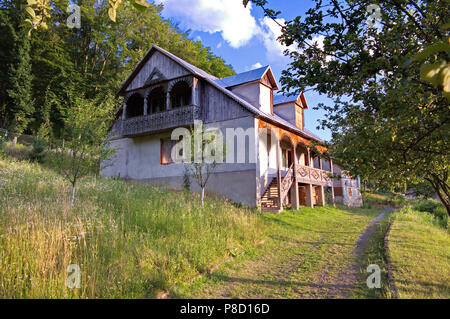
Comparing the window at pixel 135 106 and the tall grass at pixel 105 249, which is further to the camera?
the window at pixel 135 106

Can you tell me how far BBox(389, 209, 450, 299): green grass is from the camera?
4.69 metres

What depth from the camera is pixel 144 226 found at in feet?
24.1

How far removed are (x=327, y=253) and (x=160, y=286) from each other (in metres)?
5.09

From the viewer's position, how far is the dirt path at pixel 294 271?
5.25 meters

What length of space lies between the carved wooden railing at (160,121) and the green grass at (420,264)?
37.8 feet

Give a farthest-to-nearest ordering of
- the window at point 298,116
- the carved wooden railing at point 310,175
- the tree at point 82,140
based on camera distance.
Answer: the window at point 298,116
the carved wooden railing at point 310,175
the tree at point 82,140

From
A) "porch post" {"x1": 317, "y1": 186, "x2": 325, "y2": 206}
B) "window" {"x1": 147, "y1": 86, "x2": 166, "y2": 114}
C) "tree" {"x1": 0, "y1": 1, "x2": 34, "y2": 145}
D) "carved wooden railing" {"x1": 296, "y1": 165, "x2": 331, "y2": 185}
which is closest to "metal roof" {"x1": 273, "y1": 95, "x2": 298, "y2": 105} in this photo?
"carved wooden railing" {"x1": 296, "y1": 165, "x2": 331, "y2": 185}

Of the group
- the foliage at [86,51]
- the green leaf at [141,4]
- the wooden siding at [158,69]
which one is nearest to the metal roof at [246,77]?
the wooden siding at [158,69]

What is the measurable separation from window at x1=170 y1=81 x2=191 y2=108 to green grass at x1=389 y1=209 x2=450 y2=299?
1366 centimetres

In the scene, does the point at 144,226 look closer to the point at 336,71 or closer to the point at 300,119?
the point at 336,71

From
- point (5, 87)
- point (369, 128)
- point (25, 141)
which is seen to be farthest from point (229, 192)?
point (5, 87)

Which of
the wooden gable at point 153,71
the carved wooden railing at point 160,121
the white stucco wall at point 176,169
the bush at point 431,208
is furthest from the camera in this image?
the bush at point 431,208

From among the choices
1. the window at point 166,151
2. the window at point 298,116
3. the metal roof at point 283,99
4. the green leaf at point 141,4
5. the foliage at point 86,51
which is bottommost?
the green leaf at point 141,4

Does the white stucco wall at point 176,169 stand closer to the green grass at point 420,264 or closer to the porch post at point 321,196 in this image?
the green grass at point 420,264
